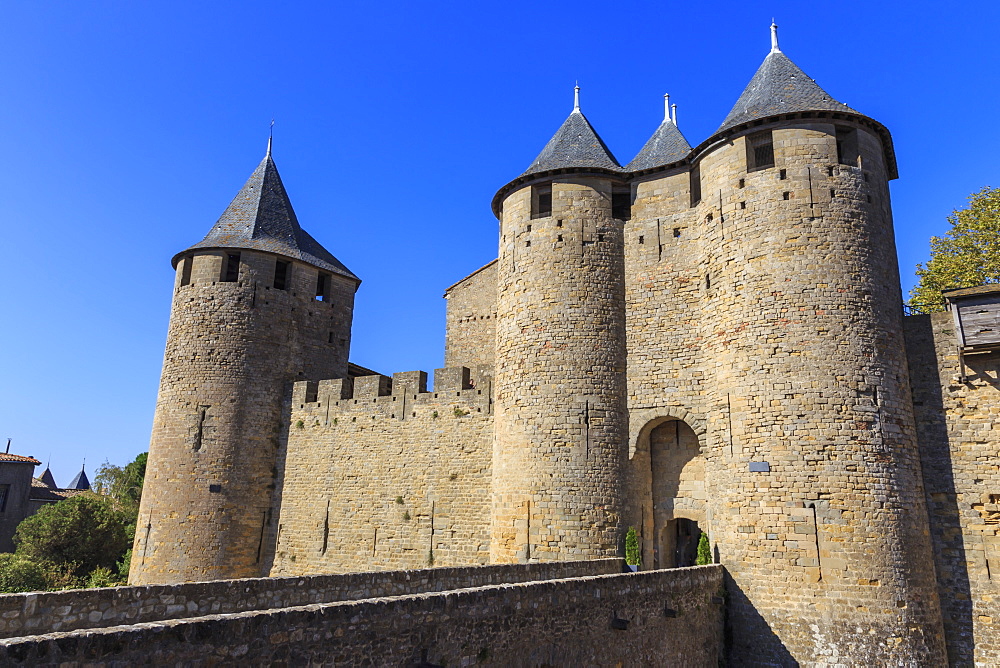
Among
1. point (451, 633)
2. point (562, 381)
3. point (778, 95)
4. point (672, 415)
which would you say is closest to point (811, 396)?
point (672, 415)

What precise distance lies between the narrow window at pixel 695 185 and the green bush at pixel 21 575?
23.3 metres

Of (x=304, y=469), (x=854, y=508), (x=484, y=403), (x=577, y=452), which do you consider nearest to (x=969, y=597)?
(x=854, y=508)

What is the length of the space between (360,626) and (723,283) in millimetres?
9628

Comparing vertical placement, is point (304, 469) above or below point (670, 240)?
below

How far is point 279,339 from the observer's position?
1917cm

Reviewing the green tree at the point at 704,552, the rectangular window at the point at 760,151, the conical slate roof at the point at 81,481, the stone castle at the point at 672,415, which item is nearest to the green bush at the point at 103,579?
the stone castle at the point at 672,415

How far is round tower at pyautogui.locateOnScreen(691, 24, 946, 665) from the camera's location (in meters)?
11.0

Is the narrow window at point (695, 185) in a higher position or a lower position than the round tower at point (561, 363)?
higher

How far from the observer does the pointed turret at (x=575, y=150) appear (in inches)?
611

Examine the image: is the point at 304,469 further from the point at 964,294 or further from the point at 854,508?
the point at 964,294

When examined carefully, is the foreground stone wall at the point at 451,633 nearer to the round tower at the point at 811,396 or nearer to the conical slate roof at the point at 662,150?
the round tower at the point at 811,396

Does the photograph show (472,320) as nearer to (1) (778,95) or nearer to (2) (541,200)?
(2) (541,200)

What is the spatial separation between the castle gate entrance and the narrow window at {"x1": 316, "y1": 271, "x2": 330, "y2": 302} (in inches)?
418

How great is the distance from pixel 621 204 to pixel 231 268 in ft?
34.5
